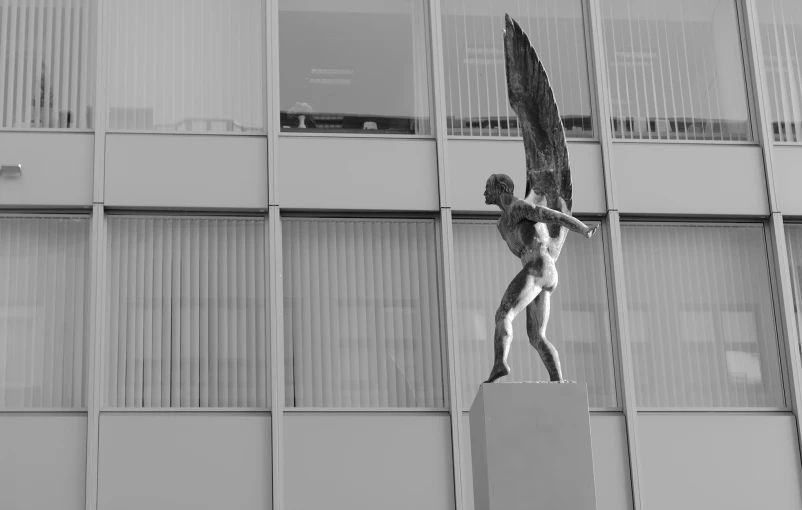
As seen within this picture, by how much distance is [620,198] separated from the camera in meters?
16.8

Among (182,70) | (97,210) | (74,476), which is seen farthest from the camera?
(182,70)

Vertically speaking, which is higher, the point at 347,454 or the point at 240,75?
the point at 240,75

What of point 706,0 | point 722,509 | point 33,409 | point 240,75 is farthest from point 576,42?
point 33,409

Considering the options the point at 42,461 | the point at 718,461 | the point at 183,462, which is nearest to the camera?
the point at 42,461

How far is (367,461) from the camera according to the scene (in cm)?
1551

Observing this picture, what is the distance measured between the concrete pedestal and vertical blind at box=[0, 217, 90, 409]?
20.5 ft

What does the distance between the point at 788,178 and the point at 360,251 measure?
202 inches

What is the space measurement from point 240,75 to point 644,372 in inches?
231

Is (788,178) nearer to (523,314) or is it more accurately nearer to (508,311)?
(523,314)

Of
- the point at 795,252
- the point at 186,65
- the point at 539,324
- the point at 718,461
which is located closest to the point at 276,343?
the point at 186,65

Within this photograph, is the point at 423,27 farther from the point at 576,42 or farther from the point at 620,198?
the point at 620,198

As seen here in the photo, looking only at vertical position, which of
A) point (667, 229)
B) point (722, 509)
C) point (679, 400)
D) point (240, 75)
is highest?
point (240, 75)

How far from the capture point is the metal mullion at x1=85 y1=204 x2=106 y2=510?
15.1 meters

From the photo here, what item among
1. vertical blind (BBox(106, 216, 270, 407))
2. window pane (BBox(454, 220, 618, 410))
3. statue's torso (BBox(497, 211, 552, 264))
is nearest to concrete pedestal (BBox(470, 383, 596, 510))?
statue's torso (BBox(497, 211, 552, 264))
